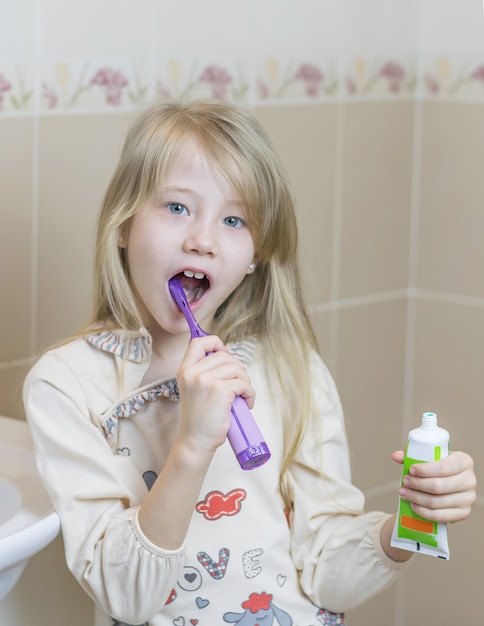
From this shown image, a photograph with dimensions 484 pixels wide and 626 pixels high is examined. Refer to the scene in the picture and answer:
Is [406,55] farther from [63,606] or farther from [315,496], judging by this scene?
[63,606]

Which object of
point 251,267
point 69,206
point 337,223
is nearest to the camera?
point 251,267

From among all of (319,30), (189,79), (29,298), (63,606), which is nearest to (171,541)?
(63,606)

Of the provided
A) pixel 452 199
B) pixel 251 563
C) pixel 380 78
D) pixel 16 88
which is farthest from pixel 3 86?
pixel 452 199

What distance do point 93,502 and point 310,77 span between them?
91cm

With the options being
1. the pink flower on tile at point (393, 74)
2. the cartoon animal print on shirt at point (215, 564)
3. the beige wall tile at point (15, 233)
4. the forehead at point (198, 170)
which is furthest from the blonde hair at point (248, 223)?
the pink flower on tile at point (393, 74)

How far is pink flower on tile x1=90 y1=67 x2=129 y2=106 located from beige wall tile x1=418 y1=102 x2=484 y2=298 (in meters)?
0.65

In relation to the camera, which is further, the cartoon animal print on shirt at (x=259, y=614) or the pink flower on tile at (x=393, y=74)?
the pink flower on tile at (x=393, y=74)

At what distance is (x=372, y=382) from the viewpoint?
1919 millimetres

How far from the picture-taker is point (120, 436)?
112cm

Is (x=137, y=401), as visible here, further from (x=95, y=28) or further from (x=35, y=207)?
(x=95, y=28)

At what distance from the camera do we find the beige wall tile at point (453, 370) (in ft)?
6.10

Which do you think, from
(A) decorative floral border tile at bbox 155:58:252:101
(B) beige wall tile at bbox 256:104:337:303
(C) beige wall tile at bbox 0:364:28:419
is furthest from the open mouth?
(B) beige wall tile at bbox 256:104:337:303

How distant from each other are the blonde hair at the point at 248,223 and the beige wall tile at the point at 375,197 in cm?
60

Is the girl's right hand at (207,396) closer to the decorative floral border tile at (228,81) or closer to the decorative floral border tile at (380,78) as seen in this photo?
the decorative floral border tile at (228,81)
